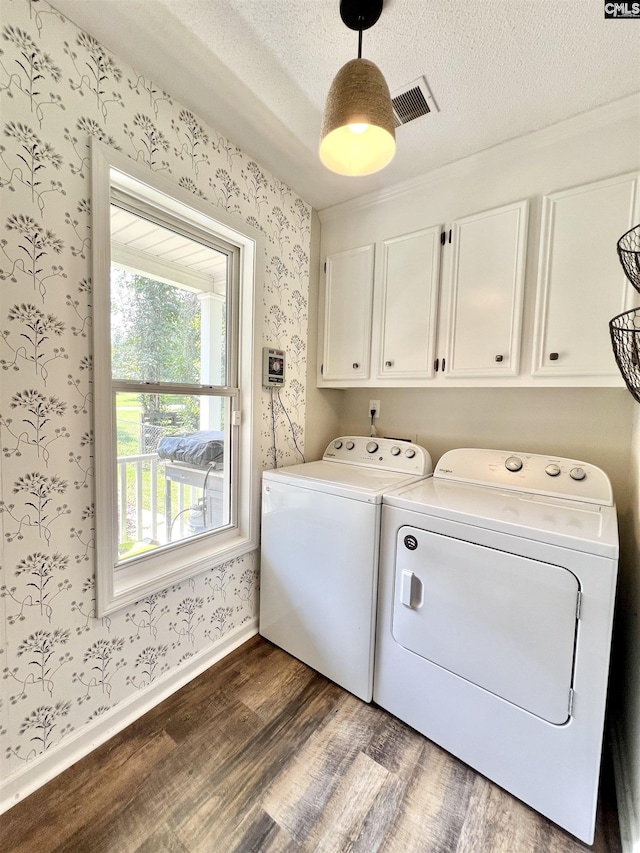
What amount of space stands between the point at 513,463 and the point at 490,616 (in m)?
0.73

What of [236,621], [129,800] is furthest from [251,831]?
[236,621]

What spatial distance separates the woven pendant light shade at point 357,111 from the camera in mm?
892

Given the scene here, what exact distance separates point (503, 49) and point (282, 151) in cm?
94

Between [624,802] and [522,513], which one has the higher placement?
[522,513]

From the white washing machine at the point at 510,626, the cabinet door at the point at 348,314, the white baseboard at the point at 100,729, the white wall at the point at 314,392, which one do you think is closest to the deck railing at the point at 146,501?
the white baseboard at the point at 100,729

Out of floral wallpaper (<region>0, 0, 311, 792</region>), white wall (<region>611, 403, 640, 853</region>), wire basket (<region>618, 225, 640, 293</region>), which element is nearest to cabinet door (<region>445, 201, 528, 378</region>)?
wire basket (<region>618, 225, 640, 293</region>)

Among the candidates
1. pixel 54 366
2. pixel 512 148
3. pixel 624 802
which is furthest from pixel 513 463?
pixel 54 366

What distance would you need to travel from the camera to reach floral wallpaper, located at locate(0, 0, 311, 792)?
995 millimetres

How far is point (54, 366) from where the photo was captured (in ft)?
3.57

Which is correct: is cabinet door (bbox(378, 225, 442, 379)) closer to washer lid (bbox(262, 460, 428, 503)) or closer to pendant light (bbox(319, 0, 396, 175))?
washer lid (bbox(262, 460, 428, 503))

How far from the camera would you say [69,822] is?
1035 mm

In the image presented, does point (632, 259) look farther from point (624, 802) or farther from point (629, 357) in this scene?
point (624, 802)

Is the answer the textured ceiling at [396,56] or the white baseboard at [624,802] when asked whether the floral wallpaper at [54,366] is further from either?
the white baseboard at [624,802]

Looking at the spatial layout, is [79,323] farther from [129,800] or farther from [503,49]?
[503,49]
